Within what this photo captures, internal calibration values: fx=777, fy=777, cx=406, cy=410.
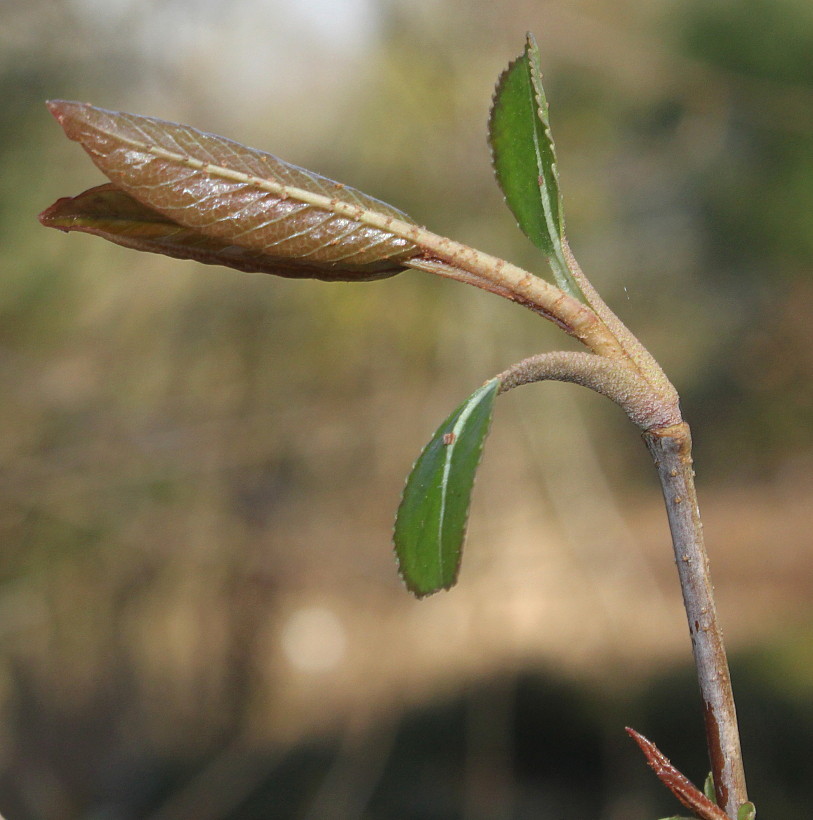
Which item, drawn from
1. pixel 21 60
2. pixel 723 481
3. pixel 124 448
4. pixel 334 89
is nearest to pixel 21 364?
pixel 124 448

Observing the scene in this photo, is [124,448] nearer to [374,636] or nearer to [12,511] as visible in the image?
[12,511]

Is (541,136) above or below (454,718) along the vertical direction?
above

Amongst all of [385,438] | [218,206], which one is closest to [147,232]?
[218,206]

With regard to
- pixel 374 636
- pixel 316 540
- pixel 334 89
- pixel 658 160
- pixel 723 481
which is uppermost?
pixel 334 89

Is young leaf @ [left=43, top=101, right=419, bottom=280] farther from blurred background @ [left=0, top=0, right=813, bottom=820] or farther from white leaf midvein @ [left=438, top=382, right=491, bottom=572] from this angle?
blurred background @ [left=0, top=0, right=813, bottom=820]

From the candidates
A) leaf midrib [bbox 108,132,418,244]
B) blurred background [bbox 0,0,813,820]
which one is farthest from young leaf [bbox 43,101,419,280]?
blurred background [bbox 0,0,813,820]

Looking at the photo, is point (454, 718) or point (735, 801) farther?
point (454, 718)

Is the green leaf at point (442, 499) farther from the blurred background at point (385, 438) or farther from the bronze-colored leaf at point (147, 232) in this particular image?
the blurred background at point (385, 438)
